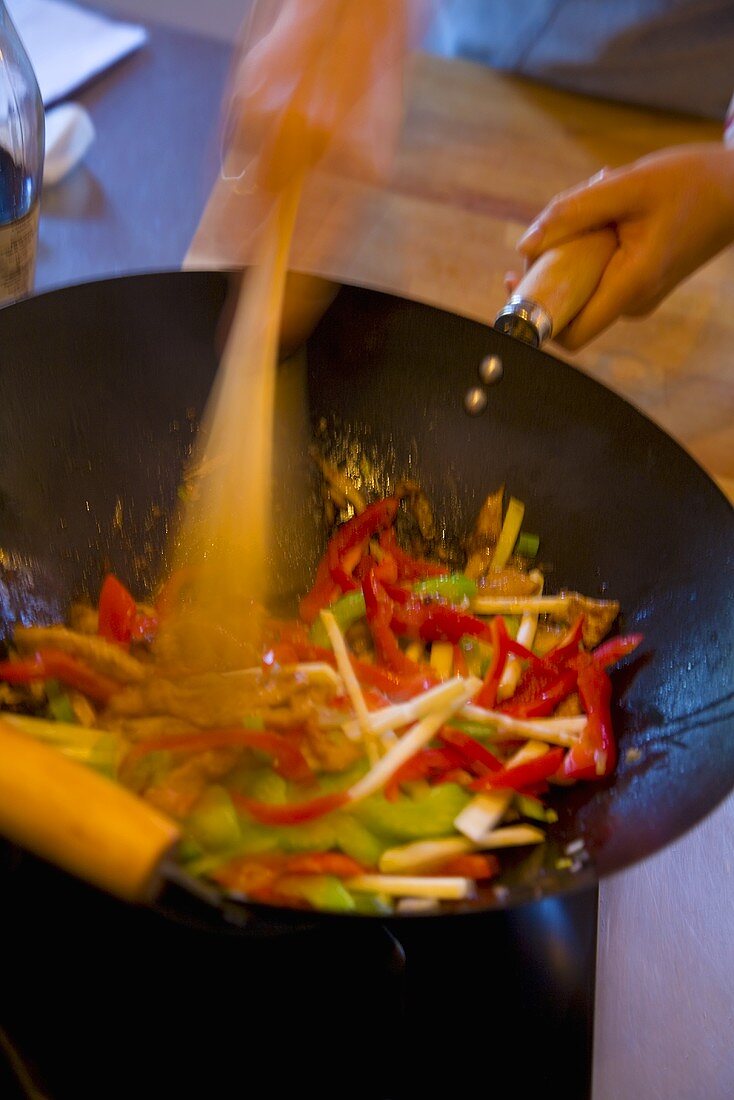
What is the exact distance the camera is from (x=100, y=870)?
18.1 inches

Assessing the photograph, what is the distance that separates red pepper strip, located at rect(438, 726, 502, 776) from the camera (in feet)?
2.77

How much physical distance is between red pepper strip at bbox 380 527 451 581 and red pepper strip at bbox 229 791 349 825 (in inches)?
13.5

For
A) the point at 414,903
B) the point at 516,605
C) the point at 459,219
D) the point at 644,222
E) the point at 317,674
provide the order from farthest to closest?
the point at 459,219 < the point at 644,222 < the point at 516,605 < the point at 317,674 < the point at 414,903

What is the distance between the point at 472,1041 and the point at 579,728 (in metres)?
0.29

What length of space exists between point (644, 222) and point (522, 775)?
2.42 ft

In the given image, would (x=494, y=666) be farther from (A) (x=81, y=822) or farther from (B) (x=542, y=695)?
(A) (x=81, y=822)

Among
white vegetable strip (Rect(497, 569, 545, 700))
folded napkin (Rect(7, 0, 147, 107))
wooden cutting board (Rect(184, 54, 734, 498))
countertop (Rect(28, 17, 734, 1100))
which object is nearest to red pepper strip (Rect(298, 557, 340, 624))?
white vegetable strip (Rect(497, 569, 545, 700))

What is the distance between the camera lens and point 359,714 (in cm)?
86

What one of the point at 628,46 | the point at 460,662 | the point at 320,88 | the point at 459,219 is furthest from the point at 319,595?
the point at 628,46

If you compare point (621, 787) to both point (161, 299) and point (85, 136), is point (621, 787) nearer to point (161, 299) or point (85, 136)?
point (161, 299)

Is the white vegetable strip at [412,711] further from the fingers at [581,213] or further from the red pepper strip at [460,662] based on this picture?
the fingers at [581,213]

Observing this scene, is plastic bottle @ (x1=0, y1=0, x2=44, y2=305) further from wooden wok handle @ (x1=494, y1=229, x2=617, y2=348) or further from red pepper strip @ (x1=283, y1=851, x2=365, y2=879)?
red pepper strip @ (x1=283, y1=851, x2=365, y2=879)

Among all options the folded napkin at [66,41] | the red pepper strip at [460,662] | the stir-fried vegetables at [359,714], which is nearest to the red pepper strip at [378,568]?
the stir-fried vegetables at [359,714]

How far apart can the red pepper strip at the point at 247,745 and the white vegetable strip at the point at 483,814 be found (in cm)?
14
